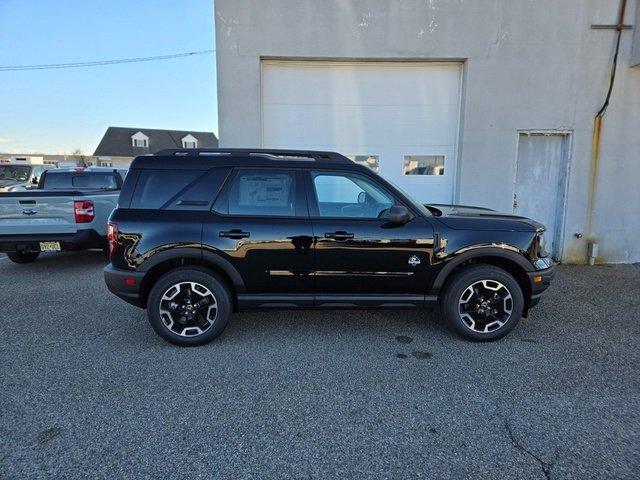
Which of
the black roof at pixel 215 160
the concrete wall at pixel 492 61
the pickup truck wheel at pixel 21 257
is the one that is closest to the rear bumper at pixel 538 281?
the black roof at pixel 215 160

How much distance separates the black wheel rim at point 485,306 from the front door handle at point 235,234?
2265mm

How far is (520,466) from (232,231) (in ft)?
9.37

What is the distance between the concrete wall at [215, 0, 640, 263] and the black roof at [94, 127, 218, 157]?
38.5 meters

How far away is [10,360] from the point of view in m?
3.50

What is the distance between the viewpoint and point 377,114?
7.16m

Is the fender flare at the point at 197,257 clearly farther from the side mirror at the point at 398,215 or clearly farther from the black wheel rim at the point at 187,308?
the side mirror at the point at 398,215

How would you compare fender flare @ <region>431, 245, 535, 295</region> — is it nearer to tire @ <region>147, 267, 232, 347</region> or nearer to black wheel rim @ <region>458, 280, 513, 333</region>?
black wheel rim @ <region>458, 280, 513, 333</region>

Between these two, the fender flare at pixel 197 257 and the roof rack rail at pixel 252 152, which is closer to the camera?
the fender flare at pixel 197 257

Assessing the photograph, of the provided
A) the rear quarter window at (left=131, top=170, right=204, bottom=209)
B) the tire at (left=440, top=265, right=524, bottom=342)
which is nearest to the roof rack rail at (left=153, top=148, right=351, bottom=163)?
the rear quarter window at (left=131, top=170, right=204, bottom=209)

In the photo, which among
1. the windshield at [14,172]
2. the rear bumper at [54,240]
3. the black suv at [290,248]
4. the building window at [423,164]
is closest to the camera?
the black suv at [290,248]

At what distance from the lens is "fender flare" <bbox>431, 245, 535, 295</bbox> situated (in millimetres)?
3750

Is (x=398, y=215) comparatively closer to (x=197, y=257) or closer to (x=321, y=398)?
(x=321, y=398)

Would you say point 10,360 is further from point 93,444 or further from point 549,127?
point 549,127

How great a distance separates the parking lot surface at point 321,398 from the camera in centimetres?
227
